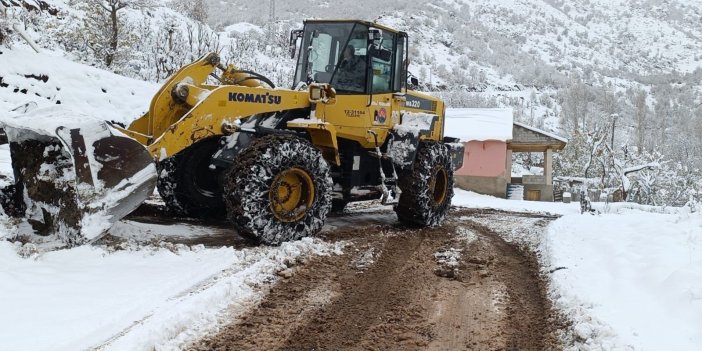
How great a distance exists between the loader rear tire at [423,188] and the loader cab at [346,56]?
1188 mm

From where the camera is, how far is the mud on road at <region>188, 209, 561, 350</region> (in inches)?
157

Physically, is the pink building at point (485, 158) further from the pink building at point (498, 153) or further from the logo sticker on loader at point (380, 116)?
the logo sticker on loader at point (380, 116)

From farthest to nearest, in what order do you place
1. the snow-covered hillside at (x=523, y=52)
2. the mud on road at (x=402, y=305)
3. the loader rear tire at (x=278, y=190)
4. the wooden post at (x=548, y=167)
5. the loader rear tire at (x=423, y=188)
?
the wooden post at (x=548, y=167)
the snow-covered hillside at (x=523, y=52)
the loader rear tire at (x=423, y=188)
the loader rear tire at (x=278, y=190)
the mud on road at (x=402, y=305)

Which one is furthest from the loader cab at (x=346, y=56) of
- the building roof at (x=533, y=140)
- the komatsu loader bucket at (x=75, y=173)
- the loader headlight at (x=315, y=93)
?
the building roof at (x=533, y=140)

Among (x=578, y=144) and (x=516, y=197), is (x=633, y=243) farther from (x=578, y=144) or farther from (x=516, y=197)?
(x=578, y=144)

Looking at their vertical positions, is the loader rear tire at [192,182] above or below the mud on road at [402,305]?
above

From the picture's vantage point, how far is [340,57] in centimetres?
764

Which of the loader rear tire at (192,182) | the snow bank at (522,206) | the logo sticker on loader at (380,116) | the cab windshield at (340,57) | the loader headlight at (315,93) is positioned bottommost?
the snow bank at (522,206)

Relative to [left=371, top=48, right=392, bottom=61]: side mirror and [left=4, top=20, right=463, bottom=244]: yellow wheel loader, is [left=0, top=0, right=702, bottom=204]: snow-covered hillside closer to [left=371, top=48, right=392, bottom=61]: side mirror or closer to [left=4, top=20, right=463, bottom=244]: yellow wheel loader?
[left=371, top=48, right=392, bottom=61]: side mirror

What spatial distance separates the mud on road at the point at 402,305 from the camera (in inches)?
157

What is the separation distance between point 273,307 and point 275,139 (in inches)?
83.8

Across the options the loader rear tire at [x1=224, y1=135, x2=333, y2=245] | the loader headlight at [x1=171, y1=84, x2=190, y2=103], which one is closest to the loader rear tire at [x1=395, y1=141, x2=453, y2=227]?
the loader rear tire at [x1=224, y1=135, x2=333, y2=245]

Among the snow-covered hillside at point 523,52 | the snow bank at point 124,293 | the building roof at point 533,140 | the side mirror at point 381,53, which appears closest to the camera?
the snow bank at point 124,293

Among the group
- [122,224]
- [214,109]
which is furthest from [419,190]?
[122,224]
